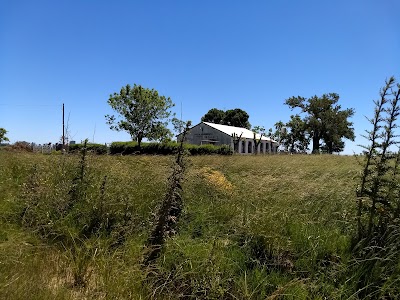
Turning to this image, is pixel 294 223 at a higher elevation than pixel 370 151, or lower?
lower

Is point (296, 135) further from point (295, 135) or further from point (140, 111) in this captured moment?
point (140, 111)

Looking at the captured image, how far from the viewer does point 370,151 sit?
4312mm

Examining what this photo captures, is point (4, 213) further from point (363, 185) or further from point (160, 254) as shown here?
point (363, 185)

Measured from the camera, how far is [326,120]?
59188 mm

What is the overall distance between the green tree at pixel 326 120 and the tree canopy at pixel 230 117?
940 inches

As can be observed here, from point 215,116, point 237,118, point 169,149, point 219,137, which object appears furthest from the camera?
point 215,116

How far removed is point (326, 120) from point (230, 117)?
1239 inches

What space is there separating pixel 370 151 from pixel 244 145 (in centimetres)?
5445

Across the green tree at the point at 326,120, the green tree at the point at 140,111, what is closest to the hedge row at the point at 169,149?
the green tree at the point at 140,111

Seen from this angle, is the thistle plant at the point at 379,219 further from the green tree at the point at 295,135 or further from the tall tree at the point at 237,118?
the tall tree at the point at 237,118

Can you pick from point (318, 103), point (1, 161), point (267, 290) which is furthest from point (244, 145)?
point (267, 290)

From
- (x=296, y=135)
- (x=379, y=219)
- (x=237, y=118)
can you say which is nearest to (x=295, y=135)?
(x=296, y=135)

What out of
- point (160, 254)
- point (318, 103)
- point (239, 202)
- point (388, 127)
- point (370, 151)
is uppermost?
point (318, 103)

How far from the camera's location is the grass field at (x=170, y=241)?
130 inches
